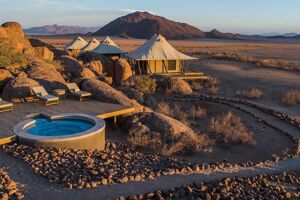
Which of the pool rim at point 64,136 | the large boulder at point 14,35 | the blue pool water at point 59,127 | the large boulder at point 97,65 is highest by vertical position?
the large boulder at point 14,35

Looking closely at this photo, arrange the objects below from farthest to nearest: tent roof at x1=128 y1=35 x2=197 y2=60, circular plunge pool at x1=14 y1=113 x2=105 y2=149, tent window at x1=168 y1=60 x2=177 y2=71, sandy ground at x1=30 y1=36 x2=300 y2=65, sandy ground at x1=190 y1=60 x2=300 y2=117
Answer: sandy ground at x1=30 y1=36 x2=300 y2=65 < tent window at x1=168 y1=60 x2=177 y2=71 < tent roof at x1=128 y1=35 x2=197 y2=60 < sandy ground at x1=190 y1=60 x2=300 y2=117 < circular plunge pool at x1=14 y1=113 x2=105 y2=149

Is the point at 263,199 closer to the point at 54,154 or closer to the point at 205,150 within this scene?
the point at 205,150

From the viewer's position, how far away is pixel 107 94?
1323 centimetres

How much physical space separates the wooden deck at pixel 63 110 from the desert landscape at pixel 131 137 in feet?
0.10

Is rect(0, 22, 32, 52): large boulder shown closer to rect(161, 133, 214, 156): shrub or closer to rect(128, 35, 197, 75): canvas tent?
rect(128, 35, 197, 75): canvas tent

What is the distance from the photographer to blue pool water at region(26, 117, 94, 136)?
1009 cm

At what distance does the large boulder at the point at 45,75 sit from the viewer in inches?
551

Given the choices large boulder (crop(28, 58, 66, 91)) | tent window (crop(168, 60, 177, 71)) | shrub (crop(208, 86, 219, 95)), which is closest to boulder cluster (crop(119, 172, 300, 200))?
large boulder (crop(28, 58, 66, 91))

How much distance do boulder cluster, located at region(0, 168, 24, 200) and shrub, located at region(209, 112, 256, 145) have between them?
6.92 meters

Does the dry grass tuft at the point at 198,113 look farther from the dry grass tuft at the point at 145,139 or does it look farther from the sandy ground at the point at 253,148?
the dry grass tuft at the point at 145,139

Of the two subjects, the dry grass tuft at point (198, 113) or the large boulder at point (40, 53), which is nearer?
the dry grass tuft at point (198, 113)

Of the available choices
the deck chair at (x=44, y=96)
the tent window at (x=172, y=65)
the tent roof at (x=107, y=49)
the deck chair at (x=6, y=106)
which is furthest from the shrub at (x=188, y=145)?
the tent roof at (x=107, y=49)

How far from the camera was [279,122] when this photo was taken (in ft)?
44.9

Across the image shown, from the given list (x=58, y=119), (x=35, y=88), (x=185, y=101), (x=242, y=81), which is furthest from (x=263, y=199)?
(x=242, y=81)
